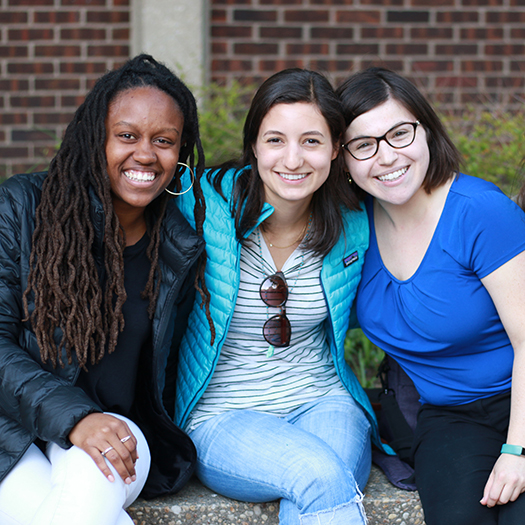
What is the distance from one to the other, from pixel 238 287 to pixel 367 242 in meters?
0.58

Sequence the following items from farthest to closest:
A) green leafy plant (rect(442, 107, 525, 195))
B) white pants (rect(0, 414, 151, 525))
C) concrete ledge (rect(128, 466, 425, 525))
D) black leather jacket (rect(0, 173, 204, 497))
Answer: green leafy plant (rect(442, 107, 525, 195))
concrete ledge (rect(128, 466, 425, 525))
black leather jacket (rect(0, 173, 204, 497))
white pants (rect(0, 414, 151, 525))

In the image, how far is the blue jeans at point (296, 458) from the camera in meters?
2.06

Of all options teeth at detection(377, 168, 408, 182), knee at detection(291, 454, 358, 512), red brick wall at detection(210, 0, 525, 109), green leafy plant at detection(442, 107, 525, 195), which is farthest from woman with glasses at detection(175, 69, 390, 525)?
red brick wall at detection(210, 0, 525, 109)

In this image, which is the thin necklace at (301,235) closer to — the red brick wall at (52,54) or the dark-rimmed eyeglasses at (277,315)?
the dark-rimmed eyeglasses at (277,315)

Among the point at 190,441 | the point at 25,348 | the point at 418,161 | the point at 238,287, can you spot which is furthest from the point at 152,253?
the point at 418,161

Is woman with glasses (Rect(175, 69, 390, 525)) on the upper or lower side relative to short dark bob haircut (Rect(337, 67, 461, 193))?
lower

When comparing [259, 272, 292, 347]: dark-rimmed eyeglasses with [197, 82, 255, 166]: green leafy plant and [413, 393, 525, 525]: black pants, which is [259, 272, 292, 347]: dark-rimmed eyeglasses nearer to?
[413, 393, 525, 525]: black pants

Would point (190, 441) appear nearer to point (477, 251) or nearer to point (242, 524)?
point (242, 524)

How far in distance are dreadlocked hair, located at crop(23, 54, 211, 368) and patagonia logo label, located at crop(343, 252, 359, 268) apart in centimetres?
74

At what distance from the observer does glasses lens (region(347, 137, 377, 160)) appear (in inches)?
93.3

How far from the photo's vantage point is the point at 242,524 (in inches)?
90.4

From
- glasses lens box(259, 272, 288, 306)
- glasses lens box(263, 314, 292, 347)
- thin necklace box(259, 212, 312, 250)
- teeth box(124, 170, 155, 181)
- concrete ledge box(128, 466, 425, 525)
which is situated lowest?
concrete ledge box(128, 466, 425, 525)

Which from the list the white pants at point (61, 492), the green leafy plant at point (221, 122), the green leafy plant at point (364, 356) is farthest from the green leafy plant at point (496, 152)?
the white pants at point (61, 492)

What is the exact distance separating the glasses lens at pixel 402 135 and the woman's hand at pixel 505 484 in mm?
1164
